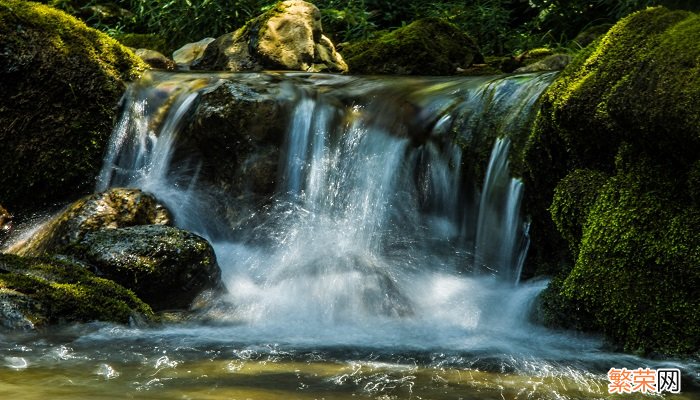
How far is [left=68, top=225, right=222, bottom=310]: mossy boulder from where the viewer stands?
16.5ft

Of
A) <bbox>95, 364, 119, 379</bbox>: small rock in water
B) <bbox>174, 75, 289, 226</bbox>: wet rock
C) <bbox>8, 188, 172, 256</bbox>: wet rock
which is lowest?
<bbox>95, 364, 119, 379</bbox>: small rock in water

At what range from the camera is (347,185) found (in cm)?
642

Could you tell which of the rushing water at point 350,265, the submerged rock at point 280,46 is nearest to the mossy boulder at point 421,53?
the submerged rock at point 280,46

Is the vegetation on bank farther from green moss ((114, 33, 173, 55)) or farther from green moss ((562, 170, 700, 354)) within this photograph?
green moss ((562, 170, 700, 354))

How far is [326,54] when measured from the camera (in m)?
9.63

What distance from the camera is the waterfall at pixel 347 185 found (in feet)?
17.3

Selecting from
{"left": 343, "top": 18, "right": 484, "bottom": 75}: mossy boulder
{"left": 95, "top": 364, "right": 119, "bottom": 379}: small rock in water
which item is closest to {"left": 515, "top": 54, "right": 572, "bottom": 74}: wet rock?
{"left": 343, "top": 18, "right": 484, "bottom": 75}: mossy boulder

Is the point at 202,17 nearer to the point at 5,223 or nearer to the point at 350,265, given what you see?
the point at 5,223

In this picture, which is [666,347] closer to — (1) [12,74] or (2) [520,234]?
(2) [520,234]

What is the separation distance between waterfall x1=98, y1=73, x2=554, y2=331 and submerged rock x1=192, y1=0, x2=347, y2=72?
1.48 metres

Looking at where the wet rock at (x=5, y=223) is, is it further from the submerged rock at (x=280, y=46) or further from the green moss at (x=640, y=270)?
the green moss at (x=640, y=270)

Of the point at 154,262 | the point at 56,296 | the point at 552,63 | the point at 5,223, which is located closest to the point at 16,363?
the point at 56,296

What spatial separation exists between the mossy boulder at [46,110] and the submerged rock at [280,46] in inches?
89.4

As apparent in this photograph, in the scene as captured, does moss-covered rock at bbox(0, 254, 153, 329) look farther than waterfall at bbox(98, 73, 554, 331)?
No
